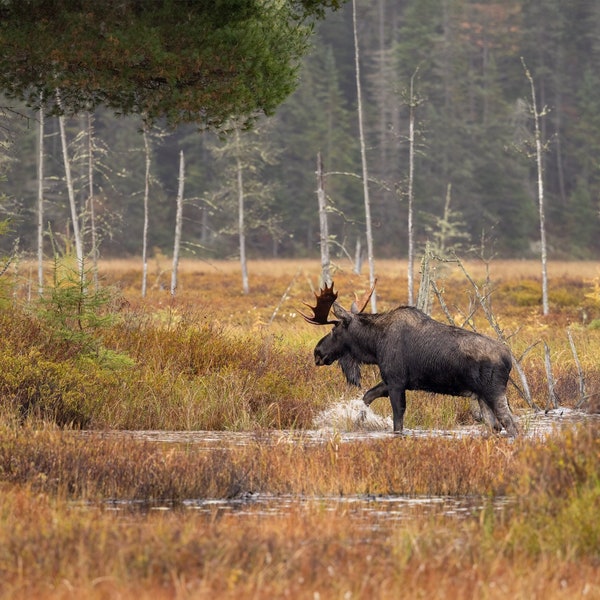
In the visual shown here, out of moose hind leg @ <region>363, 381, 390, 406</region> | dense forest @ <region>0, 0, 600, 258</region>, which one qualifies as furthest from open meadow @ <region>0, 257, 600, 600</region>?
dense forest @ <region>0, 0, 600, 258</region>

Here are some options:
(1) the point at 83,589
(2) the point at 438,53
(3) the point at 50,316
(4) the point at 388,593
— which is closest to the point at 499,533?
(4) the point at 388,593

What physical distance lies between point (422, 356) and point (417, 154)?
2472 inches

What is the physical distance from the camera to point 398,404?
12414 mm

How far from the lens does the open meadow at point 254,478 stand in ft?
19.1

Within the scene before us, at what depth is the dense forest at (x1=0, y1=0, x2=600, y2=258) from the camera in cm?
6612

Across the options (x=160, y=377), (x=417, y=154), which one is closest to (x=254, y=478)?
(x=160, y=377)

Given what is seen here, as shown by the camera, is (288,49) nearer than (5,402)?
No

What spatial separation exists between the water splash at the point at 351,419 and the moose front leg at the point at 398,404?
0.70m

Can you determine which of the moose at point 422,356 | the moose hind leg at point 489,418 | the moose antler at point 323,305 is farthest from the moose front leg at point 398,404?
the moose antler at point 323,305

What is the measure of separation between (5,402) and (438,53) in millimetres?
68444

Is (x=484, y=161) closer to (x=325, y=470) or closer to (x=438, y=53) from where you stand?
(x=438, y=53)

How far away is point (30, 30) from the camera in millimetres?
12234

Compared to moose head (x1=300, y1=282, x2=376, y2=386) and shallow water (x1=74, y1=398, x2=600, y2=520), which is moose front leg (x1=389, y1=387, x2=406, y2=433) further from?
moose head (x1=300, y1=282, x2=376, y2=386)

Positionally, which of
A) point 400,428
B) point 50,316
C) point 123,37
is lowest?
point 400,428
